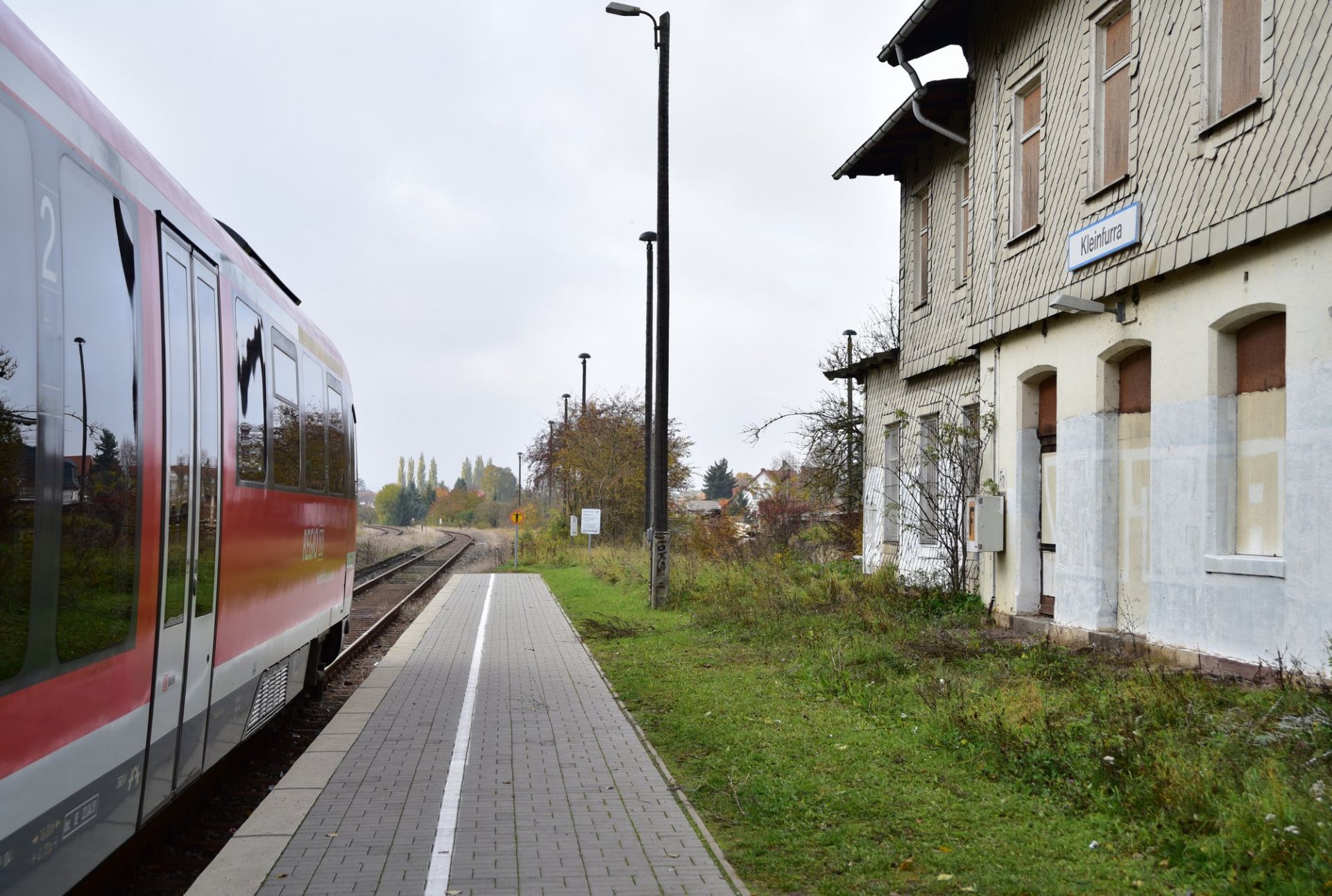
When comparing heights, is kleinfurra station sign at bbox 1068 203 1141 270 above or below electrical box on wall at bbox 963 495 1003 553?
above

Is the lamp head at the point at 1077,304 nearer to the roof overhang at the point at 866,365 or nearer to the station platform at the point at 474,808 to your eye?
the station platform at the point at 474,808

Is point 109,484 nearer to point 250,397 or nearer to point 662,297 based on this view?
point 250,397

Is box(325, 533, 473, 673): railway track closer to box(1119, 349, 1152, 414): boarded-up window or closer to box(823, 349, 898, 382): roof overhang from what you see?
box(1119, 349, 1152, 414): boarded-up window

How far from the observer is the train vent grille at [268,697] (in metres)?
6.95

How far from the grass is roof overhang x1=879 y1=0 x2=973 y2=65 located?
777cm

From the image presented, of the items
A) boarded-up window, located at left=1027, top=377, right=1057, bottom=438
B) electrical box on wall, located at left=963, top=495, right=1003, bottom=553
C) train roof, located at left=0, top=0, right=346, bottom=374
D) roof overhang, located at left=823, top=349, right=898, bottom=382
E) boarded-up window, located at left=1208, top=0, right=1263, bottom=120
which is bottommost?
electrical box on wall, located at left=963, top=495, right=1003, bottom=553

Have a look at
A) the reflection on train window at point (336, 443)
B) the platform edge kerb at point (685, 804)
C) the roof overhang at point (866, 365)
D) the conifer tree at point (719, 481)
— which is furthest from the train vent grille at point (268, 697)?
the conifer tree at point (719, 481)

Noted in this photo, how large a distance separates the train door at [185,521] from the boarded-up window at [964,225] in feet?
37.9

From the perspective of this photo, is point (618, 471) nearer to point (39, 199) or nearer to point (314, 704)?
point (314, 704)

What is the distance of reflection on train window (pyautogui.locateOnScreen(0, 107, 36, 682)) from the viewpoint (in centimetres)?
334

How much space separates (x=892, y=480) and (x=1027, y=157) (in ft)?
21.3

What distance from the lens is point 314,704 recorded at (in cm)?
1073

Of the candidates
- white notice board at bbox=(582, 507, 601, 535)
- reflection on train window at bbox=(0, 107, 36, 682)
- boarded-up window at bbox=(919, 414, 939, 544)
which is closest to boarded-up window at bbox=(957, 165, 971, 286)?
boarded-up window at bbox=(919, 414, 939, 544)

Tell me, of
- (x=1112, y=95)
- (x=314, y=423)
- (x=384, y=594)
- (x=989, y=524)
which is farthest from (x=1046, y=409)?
(x=384, y=594)
